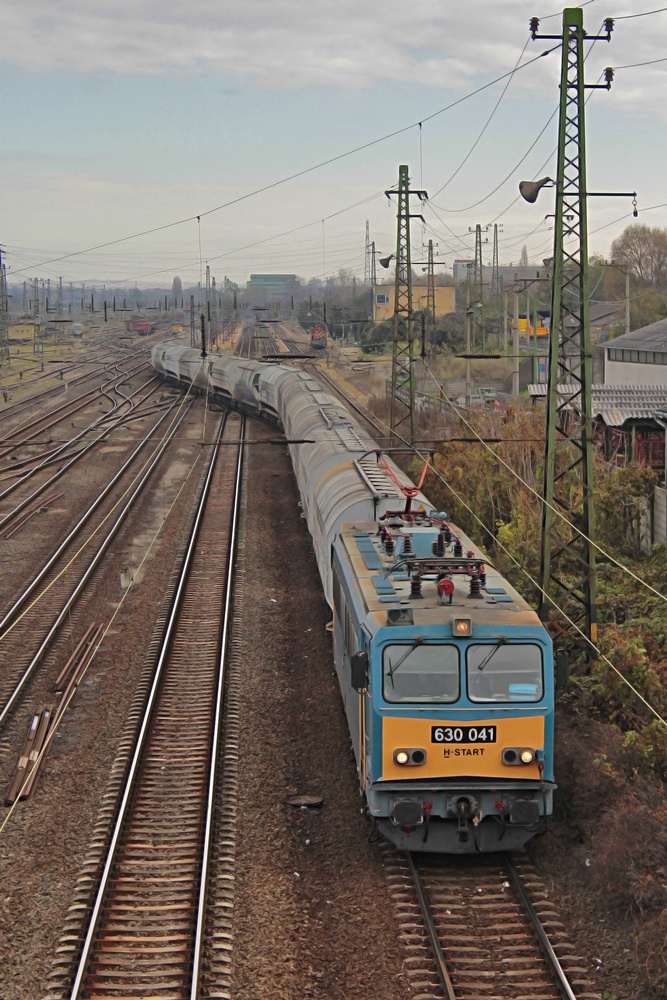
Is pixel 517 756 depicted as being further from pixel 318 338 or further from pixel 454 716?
pixel 318 338

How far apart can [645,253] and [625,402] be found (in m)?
71.6

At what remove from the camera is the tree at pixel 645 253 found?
311 feet

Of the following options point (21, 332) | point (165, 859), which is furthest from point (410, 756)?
point (21, 332)

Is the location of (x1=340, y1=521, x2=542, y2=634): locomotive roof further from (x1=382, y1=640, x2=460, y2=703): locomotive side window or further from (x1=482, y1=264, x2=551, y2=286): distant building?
(x1=482, y1=264, x2=551, y2=286): distant building

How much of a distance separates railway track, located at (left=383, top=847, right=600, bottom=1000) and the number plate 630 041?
1.41 m

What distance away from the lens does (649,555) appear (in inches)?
842

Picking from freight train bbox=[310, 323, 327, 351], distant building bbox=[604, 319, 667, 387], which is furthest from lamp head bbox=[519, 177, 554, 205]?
freight train bbox=[310, 323, 327, 351]

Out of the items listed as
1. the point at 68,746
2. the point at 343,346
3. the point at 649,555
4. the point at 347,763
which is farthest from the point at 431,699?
the point at 343,346

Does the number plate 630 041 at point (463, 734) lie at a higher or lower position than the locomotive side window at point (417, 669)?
lower

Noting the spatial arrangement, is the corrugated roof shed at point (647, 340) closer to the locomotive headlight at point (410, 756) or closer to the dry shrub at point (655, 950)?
the locomotive headlight at point (410, 756)

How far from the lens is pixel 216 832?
11.5 metres

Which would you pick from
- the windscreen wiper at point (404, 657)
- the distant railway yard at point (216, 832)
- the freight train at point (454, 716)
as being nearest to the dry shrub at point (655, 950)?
the distant railway yard at point (216, 832)

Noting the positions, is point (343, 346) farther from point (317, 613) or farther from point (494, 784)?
point (494, 784)

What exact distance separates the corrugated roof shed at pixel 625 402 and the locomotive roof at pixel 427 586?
48.7ft
